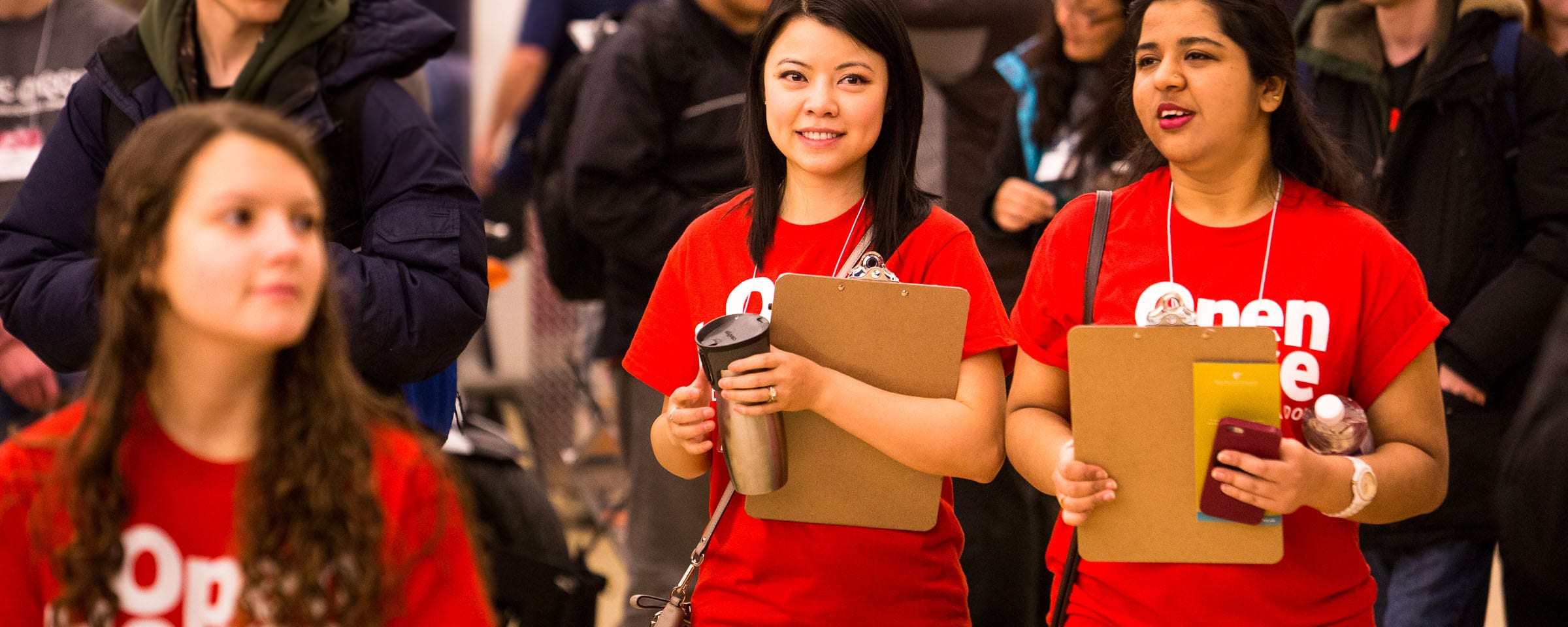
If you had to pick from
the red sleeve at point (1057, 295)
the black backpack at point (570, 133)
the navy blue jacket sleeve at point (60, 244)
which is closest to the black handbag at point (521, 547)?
the black backpack at point (570, 133)

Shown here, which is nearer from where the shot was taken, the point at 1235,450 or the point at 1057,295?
the point at 1235,450

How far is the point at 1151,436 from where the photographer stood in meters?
1.90

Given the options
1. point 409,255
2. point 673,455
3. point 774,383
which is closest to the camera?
point 774,383

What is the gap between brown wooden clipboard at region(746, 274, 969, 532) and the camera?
78.7 inches

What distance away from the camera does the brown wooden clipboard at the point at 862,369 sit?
6.56 ft

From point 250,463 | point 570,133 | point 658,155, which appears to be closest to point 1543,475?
point 250,463

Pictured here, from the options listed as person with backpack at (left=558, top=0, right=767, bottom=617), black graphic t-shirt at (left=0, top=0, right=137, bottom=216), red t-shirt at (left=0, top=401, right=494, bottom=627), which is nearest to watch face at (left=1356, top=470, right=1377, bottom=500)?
red t-shirt at (left=0, top=401, right=494, bottom=627)

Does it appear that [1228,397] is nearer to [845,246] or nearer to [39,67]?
[845,246]

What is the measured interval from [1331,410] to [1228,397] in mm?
194

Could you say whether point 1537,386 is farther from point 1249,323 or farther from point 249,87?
point 249,87

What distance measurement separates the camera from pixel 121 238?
149cm

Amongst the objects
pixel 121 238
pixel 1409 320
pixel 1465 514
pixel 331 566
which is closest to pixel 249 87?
pixel 121 238

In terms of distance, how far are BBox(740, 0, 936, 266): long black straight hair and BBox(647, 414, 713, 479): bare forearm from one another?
278mm

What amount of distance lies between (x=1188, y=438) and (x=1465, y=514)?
1.35m
